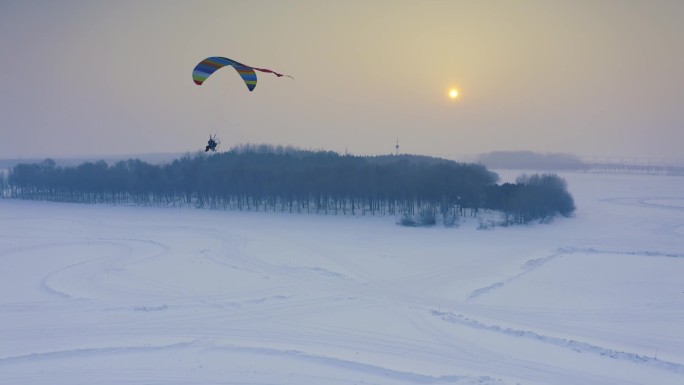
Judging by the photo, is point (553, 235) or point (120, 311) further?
point (553, 235)

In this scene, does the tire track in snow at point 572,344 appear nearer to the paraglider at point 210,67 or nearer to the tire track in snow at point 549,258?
the tire track in snow at point 549,258

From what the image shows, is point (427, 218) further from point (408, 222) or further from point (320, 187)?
point (320, 187)

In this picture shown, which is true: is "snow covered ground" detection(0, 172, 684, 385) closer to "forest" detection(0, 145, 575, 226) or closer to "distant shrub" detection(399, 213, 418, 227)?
"distant shrub" detection(399, 213, 418, 227)

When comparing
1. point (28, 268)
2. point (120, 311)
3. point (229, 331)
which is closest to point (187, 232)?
point (28, 268)

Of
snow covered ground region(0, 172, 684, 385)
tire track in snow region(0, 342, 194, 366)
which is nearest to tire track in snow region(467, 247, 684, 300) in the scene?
snow covered ground region(0, 172, 684, 385)

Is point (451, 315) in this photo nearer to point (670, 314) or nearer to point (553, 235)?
point (670, 314)
